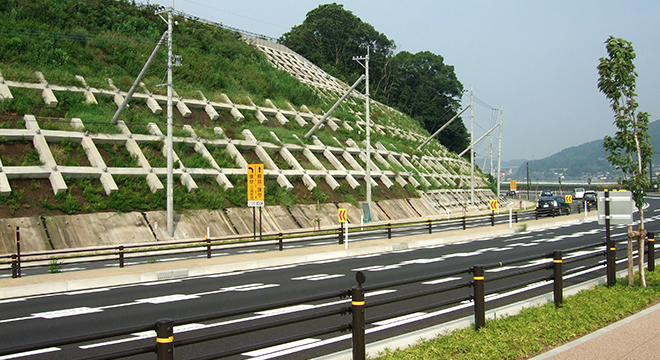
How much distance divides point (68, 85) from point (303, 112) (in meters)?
22.7

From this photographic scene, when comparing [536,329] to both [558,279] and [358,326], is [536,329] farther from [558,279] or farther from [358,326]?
[358,326]

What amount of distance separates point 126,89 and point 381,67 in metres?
80.7

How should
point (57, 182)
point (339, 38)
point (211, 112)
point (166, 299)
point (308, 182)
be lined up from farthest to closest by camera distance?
point (339, 38) < point (211, 112) < point (308, 182) < point (57, 182) < point (166, 299)

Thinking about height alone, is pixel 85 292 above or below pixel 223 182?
below

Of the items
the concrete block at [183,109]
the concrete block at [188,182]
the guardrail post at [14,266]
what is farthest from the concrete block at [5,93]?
the guardrail post at [14,266]

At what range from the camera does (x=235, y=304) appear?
11984 mm

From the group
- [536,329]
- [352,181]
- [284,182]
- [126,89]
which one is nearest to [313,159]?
[352,181]

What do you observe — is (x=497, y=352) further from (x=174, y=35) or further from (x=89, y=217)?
(x=174, y=35)

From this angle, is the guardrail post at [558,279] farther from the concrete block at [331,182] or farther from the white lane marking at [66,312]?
the concrete block at [331,182]

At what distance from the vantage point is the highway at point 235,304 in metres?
8.71

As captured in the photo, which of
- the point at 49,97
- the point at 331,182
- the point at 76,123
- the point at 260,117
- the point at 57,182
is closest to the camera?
the point at 57,182

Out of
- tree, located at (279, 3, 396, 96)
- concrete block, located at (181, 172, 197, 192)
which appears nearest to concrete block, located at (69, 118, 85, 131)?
concrete block, located at (181, 172, 197, 192)

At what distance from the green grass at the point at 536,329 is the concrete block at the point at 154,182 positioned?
25982 millimetres

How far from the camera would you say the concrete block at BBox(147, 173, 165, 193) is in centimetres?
3262
